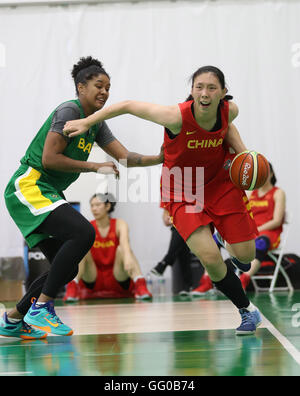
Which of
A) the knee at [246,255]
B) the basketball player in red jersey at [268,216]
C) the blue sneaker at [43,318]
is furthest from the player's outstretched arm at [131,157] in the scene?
the basketball player in red jersey at [268,216]

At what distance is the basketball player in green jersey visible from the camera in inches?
114

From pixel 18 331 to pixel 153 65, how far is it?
184 inches

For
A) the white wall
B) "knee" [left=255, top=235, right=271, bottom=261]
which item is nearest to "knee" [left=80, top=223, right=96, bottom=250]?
"knee" [left=255, top=235, right=271, bottom=261]

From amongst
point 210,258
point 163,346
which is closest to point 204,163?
point 210,258

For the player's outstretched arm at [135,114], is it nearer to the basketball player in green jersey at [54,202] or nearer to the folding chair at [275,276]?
the basketball player in green jersey at [54,202]

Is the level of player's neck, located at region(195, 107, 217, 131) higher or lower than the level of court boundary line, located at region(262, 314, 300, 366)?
higher

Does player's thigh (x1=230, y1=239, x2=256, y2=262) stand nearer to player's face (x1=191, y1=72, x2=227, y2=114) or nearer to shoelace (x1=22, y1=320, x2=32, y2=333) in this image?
player's face (x1=191, y1=72, x2=227, y2=114)

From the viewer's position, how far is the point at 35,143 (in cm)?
310

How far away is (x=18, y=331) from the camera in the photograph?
127 inches

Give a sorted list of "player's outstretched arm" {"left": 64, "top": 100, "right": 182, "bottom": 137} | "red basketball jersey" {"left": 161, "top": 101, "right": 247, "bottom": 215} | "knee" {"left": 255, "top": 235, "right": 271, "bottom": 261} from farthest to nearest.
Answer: "knee" {"left": 255, "top": 235, "right": 271, "bottom": 261} → "red basketball jersey" {"left": 161, "top": 101, "right": 247, "bottom": 215} → "player's outstretched arm" {"left": 64, "top": 100, "right": 182, "bottom": 137}

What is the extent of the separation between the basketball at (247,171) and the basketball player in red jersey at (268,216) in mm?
2627

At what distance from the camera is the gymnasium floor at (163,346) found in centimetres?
221

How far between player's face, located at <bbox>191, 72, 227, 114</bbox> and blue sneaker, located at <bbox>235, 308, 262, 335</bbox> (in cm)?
107

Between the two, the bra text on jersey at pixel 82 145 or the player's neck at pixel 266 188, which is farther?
the player's neck at pixel 266 188
